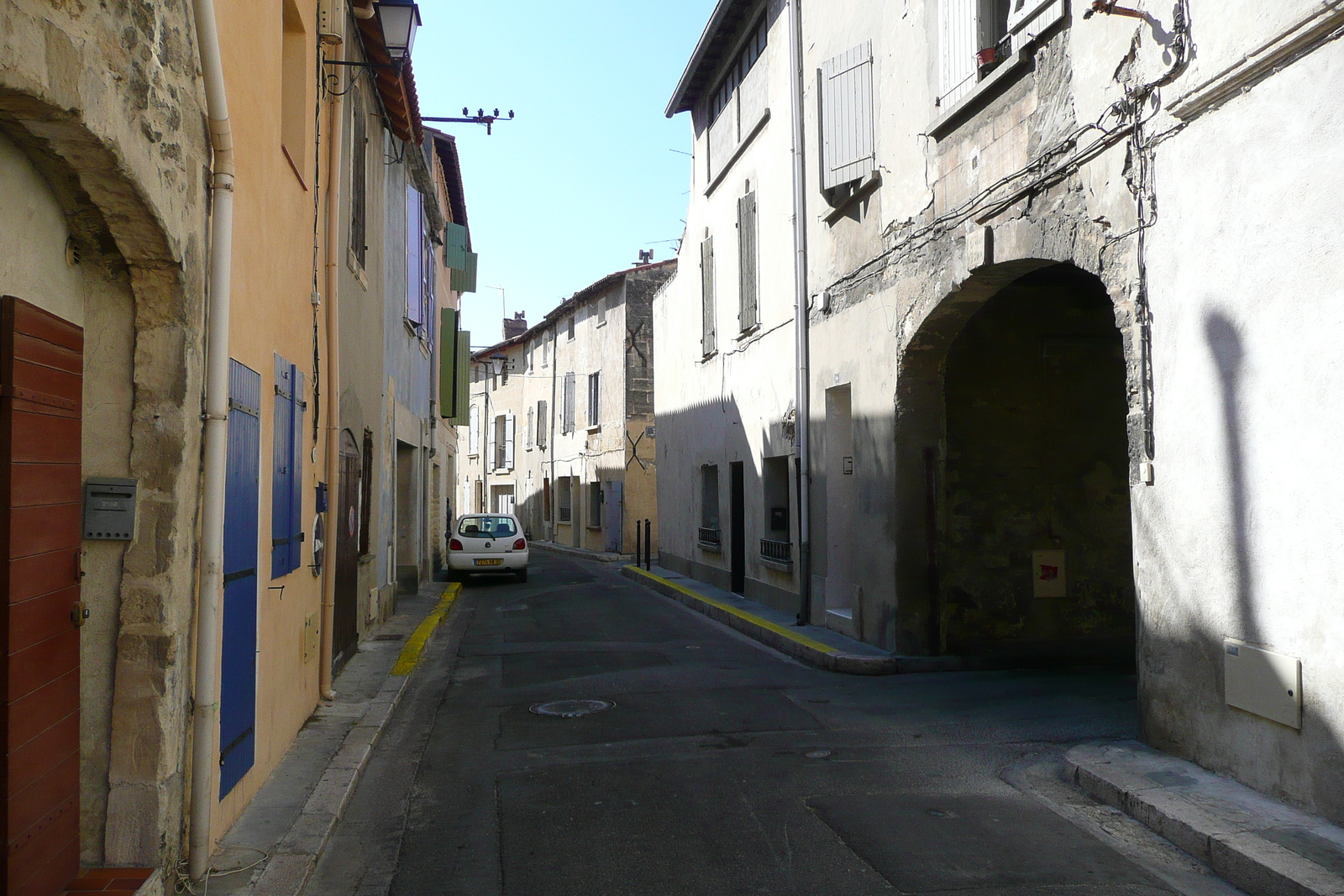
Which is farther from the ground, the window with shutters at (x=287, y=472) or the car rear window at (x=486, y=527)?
the window with shutters at (x=287, y=472)

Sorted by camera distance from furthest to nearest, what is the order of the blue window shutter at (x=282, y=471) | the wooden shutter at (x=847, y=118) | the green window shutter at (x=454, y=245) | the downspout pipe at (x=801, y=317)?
the green window shutter at (x=454, y=245)
the downspout pipe at (x=801, y=317)
the wooden shutter at (x=847, y=118)
the blue window shutter at (x=282, y=471)

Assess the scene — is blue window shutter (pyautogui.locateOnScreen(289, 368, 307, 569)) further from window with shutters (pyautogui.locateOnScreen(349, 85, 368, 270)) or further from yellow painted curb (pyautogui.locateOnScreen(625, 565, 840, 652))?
yellow painted curb (pyautogui.locateOnScreen(625, 565, 840, 652))

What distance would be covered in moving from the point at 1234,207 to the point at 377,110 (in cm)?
880

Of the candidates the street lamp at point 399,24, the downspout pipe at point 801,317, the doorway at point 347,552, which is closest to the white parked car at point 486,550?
the downspout pipe at point 801,317

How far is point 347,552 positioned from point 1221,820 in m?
6.53

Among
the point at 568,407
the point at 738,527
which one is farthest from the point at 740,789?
the point at 568,407

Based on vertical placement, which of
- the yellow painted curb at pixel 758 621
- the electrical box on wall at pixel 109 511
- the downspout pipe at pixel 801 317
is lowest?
the yellow painted curb at pixel 758 621

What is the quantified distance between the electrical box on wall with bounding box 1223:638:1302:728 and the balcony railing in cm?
724

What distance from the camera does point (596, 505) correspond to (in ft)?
94.8

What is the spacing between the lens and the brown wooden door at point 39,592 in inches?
117

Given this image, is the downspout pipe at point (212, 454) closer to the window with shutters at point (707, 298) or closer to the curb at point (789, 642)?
the curb at point (789, 642)

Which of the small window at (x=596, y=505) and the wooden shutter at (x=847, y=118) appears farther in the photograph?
the small window at (x=596, y=505)

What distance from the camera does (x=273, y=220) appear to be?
5.27 metres

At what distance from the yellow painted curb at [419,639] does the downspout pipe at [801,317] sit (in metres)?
4.10
